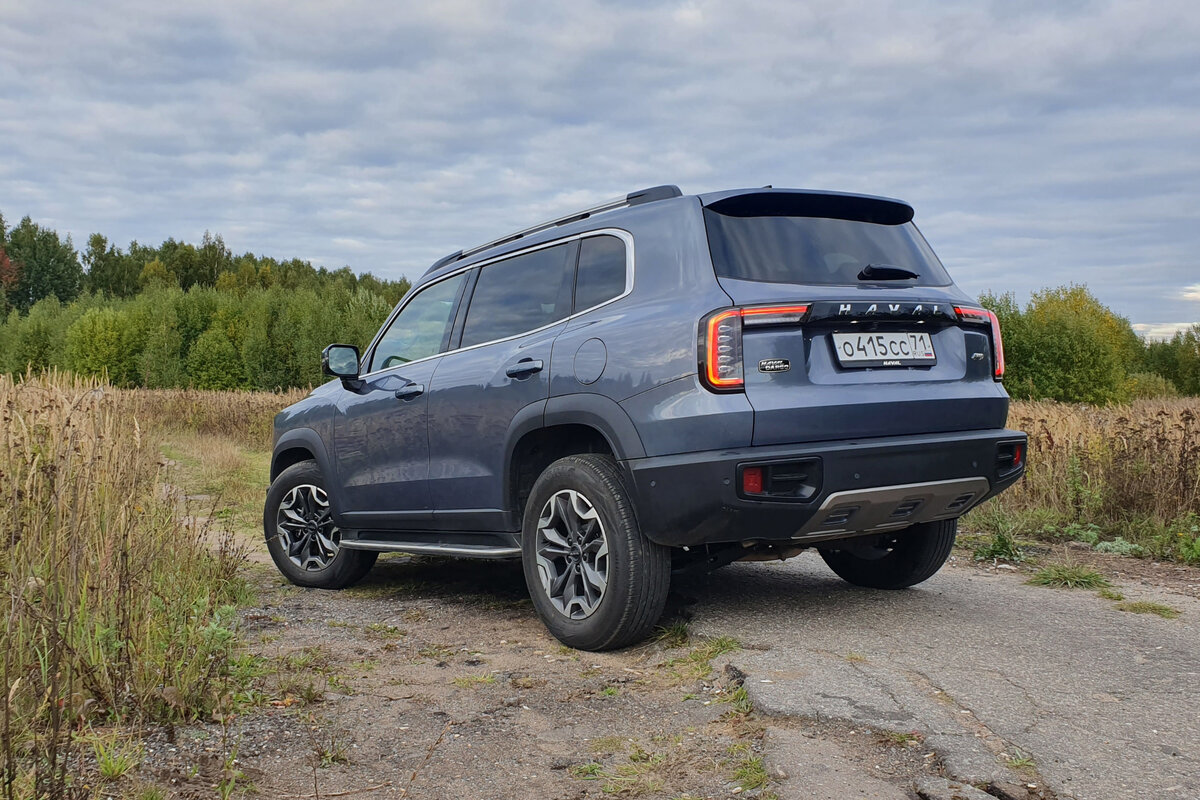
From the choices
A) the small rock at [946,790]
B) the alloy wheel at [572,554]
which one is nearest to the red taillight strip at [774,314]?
the alloy wheel at [572,554]

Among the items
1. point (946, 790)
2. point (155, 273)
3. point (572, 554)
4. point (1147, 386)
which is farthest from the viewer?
point (155, 273)

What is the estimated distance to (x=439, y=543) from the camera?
519 centimetres

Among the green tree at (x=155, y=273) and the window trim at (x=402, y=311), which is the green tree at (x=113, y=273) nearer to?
the green tree at (x=155, y=273)

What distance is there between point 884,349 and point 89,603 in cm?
321

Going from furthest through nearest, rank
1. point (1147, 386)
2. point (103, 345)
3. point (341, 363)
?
point (1147, 386) < point (103, 345) < point (341, 363)

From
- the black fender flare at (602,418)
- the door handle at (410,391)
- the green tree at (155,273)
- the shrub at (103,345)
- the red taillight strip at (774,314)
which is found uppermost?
the green tree at (155,273)

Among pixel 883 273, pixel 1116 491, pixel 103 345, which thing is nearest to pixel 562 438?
pixel 883 273

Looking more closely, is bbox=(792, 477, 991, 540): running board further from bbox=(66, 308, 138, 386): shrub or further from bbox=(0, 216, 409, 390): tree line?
bbox=(66, 308, 138, 386): shrub

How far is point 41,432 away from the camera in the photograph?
4723 millimetres

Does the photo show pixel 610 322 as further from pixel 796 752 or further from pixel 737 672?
pixel 796 752

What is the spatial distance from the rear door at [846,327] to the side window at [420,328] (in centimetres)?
201

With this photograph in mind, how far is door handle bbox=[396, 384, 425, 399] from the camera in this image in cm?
527

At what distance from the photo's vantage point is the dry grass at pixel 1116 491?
6.85m

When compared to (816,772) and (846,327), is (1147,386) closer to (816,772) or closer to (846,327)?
(846,327)
